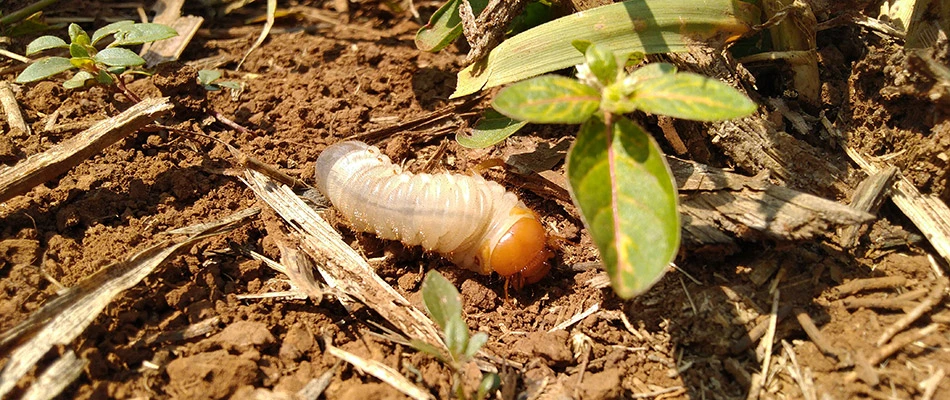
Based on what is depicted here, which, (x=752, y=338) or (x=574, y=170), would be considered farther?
(x=752, y=338)

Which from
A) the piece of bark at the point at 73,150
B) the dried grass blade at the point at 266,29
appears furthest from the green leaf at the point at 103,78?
the dried grass blade at the point at 266,29

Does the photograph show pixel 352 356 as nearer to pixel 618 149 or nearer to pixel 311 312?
pixel 311 312

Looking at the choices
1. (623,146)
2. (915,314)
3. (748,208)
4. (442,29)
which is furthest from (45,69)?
(915,314)

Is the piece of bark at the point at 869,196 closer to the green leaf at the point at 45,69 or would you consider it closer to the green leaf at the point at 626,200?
the green leaf at the point at 626,200

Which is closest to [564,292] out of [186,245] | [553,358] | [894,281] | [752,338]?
[553,358]

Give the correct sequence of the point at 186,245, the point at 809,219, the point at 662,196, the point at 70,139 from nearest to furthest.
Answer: the point at 662,196
the point at 809,219
the point at 186,245
the point at 70,139

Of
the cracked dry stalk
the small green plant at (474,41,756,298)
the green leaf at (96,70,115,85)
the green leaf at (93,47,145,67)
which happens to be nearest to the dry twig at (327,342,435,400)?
the small green plant at (474,41,756,298)

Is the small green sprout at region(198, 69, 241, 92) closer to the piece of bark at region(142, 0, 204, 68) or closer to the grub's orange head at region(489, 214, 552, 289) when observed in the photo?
the piece of bark at region(142, 0, 204, 68)
